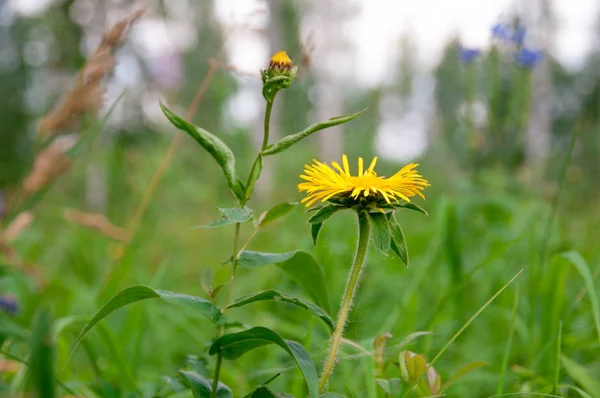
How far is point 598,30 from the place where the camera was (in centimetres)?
1698

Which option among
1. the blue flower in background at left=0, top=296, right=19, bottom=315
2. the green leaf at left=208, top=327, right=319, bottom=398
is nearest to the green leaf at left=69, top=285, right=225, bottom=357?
the green leaf at left=208, top=327, right=319, bottom=398

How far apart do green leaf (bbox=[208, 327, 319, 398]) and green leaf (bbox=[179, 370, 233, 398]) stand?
0.04 m

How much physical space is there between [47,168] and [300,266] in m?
0.54

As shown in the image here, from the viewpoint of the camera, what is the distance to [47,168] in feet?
3.18

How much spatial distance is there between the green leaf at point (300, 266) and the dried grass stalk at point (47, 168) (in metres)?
0.47

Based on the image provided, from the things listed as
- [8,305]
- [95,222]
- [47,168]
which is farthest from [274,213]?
[8,305]

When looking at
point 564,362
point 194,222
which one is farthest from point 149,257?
point 564,362

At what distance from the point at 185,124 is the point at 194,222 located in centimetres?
363

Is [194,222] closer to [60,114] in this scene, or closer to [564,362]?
[60,114]

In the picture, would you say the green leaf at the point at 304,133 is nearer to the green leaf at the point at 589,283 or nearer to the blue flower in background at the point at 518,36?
the green leaf at the point at 589,283

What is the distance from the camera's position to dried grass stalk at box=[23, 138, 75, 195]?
0.97 m

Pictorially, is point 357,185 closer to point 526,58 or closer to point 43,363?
point 43,363

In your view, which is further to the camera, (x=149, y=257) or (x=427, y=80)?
(x=427, y=80)

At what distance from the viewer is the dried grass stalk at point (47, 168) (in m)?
0.97
